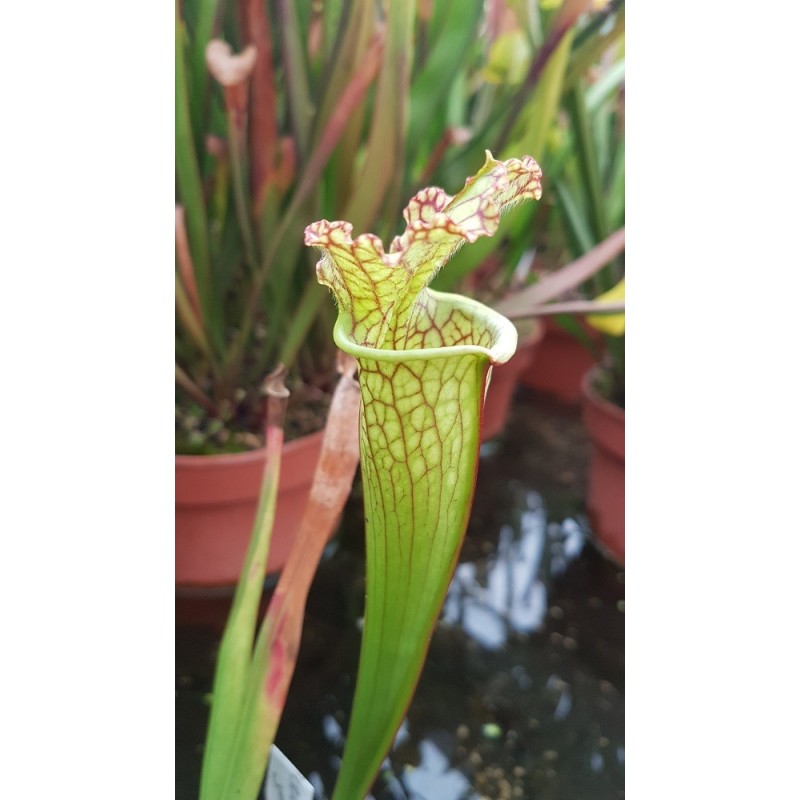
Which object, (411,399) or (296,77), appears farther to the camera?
(296,77)

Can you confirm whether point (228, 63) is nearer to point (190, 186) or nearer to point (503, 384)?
point (190, 186)

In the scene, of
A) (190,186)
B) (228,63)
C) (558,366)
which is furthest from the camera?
(558,366)

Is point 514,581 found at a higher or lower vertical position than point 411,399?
lower

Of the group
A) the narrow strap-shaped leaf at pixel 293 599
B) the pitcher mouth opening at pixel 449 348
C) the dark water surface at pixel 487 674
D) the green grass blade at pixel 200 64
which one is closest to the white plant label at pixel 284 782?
the narrow strap-shaped leaf at pixel 293 599

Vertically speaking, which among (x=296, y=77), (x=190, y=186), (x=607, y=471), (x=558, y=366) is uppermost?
(x=296, y=77)

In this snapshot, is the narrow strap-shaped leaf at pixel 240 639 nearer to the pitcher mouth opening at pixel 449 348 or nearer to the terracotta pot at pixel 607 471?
the pitcher mouth opening at pixel 449 348

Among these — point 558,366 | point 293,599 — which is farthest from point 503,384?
point 293,599
